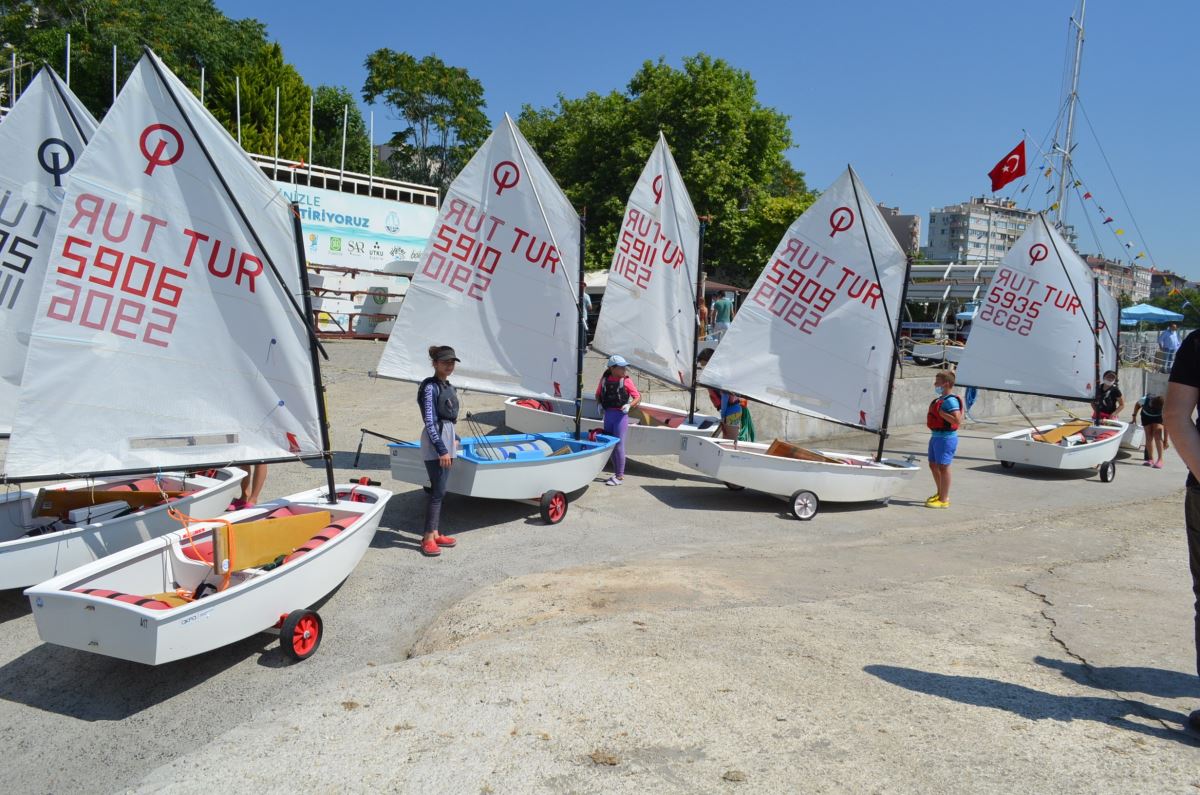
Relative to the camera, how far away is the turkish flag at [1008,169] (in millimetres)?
22109

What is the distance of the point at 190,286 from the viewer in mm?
6590

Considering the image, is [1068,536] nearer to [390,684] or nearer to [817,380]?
[817,380]

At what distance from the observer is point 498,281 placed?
35.6 feet

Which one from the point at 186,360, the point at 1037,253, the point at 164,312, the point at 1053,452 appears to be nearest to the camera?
the point at 164,312

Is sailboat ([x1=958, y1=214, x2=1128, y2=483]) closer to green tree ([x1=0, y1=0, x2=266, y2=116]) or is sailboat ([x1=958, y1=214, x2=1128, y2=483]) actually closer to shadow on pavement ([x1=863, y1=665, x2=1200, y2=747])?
shadow on pavement ([x1=863, y1=665, x2=1200, y2=747])

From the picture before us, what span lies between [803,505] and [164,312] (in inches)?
293

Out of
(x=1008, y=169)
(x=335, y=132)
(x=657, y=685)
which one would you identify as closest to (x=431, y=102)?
(x=335, y=132)

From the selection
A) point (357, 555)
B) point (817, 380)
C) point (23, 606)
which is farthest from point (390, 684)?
point (817, 380)

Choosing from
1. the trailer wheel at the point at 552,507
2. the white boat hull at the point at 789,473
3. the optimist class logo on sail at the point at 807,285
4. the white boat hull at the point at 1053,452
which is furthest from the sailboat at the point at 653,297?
the white boat hull at the point at 1053,452

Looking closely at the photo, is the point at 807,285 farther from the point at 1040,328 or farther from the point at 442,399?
the point at 1040,328

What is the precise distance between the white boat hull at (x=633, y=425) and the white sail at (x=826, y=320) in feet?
3.48

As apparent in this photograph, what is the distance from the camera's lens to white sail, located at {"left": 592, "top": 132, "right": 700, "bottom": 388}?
13.0 metres

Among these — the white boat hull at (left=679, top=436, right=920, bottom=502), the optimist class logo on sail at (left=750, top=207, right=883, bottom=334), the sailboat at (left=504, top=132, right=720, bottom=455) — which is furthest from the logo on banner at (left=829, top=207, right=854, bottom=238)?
the white boat hull at (left=679, top=436, right=920, bottom=502)

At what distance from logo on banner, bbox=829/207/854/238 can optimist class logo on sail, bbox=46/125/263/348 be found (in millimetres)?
7627
